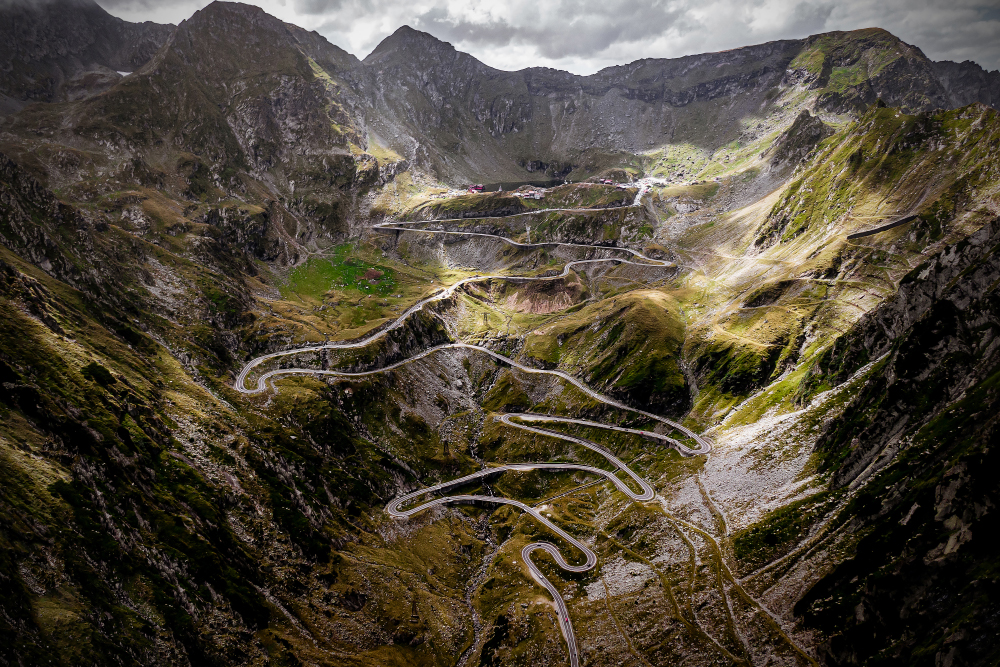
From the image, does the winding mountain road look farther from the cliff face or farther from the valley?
the cliff face

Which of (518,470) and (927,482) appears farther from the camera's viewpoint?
(518,470)

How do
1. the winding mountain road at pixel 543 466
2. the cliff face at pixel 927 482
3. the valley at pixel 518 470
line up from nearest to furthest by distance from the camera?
the cliff face at pixel 927 482
the valley at pixel 518 470
the winding mountain road at pixel 543 466

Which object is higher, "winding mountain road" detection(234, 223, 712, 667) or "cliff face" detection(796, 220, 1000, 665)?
"cliff face" detection(796, 220, 1000, 665)

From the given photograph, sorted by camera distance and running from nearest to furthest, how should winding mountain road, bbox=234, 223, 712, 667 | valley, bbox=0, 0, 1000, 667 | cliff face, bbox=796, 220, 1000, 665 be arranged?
cliff face, bbox=796, 220, 1000, 665 → valley, bbox=0, 0, 1000, 667 → winding mountain road, bbox=234, 223, 712, 667

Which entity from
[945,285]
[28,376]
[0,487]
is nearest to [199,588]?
[0,487]

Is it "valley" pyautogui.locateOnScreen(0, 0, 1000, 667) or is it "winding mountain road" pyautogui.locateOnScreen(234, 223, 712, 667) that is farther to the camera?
"winding mountain road" pyautogui.locateOnScreen(234, 223, 712, 667)

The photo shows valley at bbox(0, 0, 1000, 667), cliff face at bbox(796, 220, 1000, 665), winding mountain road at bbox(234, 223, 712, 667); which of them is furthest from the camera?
winding mountain road at bbox(234, 223, 712, 667)

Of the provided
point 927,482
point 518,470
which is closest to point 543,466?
point 518,470

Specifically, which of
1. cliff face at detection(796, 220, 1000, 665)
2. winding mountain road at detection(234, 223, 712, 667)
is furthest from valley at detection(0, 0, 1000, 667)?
winding mountain road at detection(234, 223, 712, 667)

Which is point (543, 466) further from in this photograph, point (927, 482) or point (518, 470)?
point (927, 482)

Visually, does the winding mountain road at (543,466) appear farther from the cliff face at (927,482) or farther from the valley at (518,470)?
the cliff face at (927,482)

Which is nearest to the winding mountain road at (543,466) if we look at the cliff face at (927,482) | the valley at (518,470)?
the valley at (518,470)

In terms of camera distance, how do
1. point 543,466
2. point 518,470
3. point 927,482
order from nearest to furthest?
1. point 927,482
2. point 543,466
3. point 518,470
